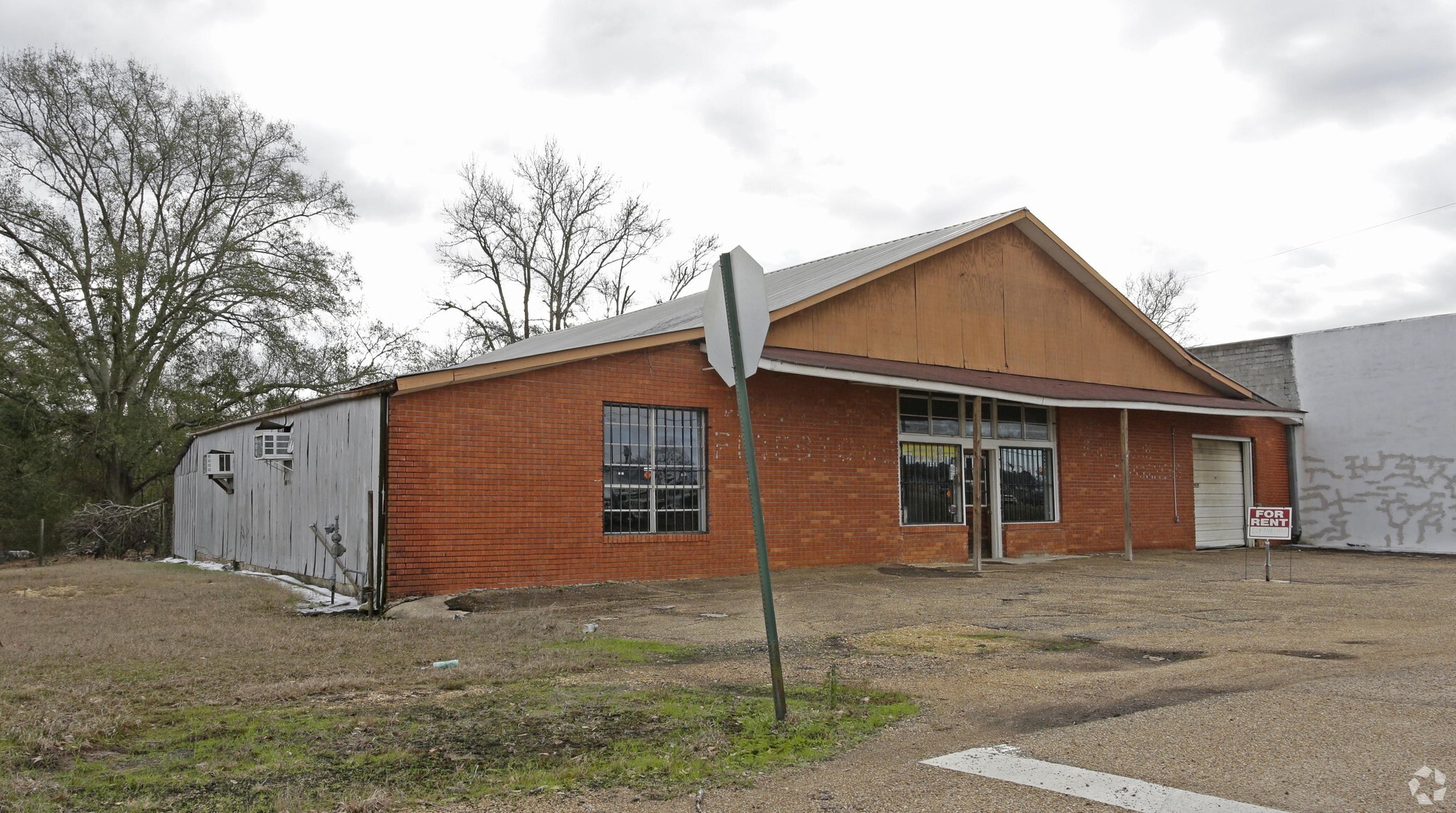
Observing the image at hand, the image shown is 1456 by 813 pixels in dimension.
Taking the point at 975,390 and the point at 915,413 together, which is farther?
the point at 915,413

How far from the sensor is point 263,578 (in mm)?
15109

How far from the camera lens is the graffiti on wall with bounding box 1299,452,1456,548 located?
70.5ft

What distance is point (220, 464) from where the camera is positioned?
1884 centimetres

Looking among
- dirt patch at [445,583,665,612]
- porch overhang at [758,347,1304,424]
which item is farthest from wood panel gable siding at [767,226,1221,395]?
dirt patch at [445,583,665,612]

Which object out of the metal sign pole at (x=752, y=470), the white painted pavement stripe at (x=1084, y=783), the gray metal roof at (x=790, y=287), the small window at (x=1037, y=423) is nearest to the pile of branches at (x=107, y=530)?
the gray metal roof at (x=790, y=287)

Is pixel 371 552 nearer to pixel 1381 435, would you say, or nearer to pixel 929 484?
pixel 929 484

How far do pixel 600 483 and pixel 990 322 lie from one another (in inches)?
337

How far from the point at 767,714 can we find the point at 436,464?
7.36m

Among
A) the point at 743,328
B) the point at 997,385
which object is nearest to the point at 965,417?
the point at 997,385

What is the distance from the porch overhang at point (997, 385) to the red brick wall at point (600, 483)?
549 mm

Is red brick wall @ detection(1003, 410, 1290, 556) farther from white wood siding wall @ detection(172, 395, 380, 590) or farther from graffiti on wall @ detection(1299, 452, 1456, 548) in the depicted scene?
white wood siding wall @ detection(172, 395, 380, 590)

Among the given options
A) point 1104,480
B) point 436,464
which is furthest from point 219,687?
point 1104,480

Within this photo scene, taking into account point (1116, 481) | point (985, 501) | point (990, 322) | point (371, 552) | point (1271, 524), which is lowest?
point (371, 552)

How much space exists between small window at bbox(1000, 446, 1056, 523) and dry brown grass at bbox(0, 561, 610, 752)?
1079cm
